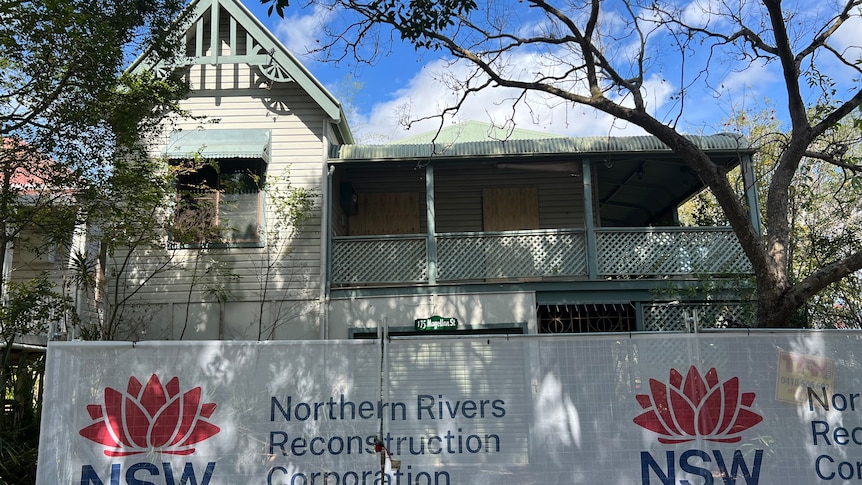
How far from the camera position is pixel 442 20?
8.80 meters

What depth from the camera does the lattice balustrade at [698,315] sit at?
37.9ft

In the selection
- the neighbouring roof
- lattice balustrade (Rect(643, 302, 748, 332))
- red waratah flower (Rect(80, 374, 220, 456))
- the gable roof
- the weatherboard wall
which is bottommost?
red waratah flower (Rect(80, 374, 220, 456))

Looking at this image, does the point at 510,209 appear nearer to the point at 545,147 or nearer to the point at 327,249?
the point at 545,147

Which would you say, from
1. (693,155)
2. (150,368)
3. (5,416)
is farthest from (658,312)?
(5,416)

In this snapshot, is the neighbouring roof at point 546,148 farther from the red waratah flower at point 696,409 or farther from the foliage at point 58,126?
the red waratah flower at point 696,409

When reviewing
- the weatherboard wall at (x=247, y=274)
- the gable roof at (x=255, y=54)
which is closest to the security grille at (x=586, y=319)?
the weatherboard wall at (x=247, y=274)

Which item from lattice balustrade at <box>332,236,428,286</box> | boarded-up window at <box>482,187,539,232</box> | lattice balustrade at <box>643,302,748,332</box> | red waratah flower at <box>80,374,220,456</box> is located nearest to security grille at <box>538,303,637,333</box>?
lattice balustrade at <box>643,302,748,332</box>

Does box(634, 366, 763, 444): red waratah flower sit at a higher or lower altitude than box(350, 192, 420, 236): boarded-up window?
lower

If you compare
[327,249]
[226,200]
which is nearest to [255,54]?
[226,200]

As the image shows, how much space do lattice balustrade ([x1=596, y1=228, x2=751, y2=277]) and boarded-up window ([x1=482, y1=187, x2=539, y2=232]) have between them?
2647 millimetres

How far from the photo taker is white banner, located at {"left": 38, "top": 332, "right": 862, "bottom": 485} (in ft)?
17.8

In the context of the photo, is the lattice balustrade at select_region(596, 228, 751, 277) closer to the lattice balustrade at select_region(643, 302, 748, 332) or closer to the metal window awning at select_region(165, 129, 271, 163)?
the lattice balustrade at select_region(643, 302, 748, 332)

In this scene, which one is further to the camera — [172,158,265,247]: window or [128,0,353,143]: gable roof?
[128,0,353,143]: gable roof

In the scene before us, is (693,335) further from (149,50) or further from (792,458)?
(149,50)
